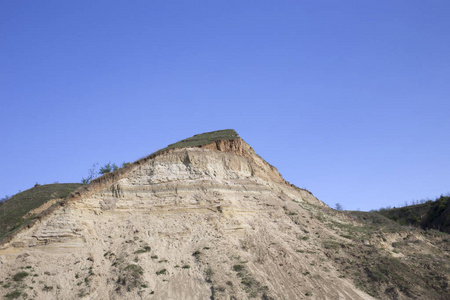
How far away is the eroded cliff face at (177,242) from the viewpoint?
2244 centimetres

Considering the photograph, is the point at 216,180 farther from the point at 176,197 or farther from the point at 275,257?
the point at 275,257

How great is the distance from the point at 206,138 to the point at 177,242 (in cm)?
1087

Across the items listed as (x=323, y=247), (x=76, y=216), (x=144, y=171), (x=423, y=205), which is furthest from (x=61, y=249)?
(x=423, y=205)

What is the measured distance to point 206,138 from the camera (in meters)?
34.2

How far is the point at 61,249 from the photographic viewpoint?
24.1 metres

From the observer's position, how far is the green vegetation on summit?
1266 inches

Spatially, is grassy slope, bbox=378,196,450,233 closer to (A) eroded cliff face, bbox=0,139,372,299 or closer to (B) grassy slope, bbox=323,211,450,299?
(B) grassy slope, bbox=323,211,450,299

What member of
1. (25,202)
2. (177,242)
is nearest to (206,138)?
(177,242)

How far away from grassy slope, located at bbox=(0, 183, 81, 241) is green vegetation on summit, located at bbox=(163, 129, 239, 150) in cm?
993

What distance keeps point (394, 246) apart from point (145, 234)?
678 inches

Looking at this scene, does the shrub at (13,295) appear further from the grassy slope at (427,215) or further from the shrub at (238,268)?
the grassy slope at (427,215)

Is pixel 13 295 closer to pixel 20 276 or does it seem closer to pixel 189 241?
pixel 20 276

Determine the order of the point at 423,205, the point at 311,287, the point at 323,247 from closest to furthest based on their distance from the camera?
the point at 311,287, the point at 323,247, the point at 423,205

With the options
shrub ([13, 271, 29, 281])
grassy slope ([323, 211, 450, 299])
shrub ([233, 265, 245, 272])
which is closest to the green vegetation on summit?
grassy slope ([323, 211, 450, 299])
